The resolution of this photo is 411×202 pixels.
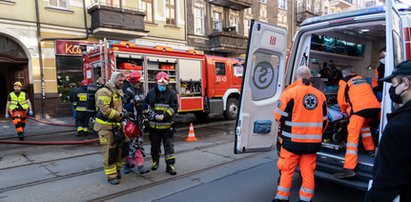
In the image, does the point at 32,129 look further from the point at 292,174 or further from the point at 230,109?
the point at 292,174

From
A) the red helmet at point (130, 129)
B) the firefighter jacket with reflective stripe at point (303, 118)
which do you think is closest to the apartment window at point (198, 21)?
the red helmet at point (130, 129)

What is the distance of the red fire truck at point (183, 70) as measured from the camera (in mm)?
8219

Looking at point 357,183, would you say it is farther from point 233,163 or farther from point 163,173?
point 163,173

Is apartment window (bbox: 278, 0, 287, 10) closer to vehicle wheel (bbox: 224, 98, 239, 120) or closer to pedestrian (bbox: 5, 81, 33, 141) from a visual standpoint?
vehicle wheel (bbox: 224, 98, 239, 120)

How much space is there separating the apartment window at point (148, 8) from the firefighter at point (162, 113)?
41.6ft

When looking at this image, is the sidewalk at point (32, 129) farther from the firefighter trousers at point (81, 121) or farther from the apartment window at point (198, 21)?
the apartment window at point (198, 21)

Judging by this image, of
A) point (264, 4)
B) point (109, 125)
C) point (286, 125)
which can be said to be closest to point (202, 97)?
point (109, 125)

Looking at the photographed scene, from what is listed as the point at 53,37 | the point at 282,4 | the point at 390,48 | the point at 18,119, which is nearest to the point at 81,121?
the point at 18,119

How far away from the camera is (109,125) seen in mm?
4473

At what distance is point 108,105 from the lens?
14.3 feet

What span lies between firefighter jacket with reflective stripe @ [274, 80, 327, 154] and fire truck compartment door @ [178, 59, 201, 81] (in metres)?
6.77

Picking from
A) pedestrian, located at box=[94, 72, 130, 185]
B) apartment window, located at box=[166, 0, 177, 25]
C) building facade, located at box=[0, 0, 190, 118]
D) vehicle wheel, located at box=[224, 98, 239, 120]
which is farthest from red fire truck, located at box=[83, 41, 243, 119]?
apartment window, located at box=[166, 0, 177, 25]

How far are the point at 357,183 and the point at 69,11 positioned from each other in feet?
46.7

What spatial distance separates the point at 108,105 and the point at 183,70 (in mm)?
5626
